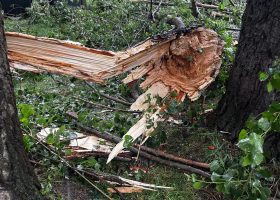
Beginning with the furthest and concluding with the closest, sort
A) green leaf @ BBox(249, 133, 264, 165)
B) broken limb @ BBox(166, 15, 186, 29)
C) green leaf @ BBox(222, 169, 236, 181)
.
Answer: broken limb @ BBox(166, 15, 186, 29) < green leaf @ BBox(222, 169, 236, 181) < green leaf @ BBox(249, 133, 264, 165)

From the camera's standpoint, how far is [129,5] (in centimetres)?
527

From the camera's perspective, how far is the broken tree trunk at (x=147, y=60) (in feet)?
6.24

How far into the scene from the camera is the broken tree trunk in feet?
6.24

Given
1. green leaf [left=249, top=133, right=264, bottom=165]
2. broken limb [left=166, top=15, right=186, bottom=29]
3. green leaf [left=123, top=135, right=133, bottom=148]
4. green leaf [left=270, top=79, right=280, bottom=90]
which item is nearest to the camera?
green leaf [left=249, top=133, right=264, bottom=165]

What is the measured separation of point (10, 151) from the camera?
130 centimetres

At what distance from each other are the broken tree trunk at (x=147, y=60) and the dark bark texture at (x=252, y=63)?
0.63 ft

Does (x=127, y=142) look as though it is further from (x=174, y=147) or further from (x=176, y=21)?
(x=176, y=21)

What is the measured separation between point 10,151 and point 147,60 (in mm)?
1168

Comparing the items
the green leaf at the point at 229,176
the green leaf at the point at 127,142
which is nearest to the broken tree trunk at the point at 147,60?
the green leaf at the point at 127,142

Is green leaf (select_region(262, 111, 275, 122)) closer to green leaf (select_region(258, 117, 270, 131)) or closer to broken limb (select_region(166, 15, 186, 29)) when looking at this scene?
green leaf (select_region(258, 117, 270, 131))

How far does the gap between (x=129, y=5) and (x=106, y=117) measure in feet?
10.2

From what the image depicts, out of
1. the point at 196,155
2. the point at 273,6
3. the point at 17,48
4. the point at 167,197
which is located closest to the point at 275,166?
the point at 196,155

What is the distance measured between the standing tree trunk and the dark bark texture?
1611mm

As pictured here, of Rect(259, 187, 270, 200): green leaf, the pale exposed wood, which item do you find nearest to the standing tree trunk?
the pale exposed wood
